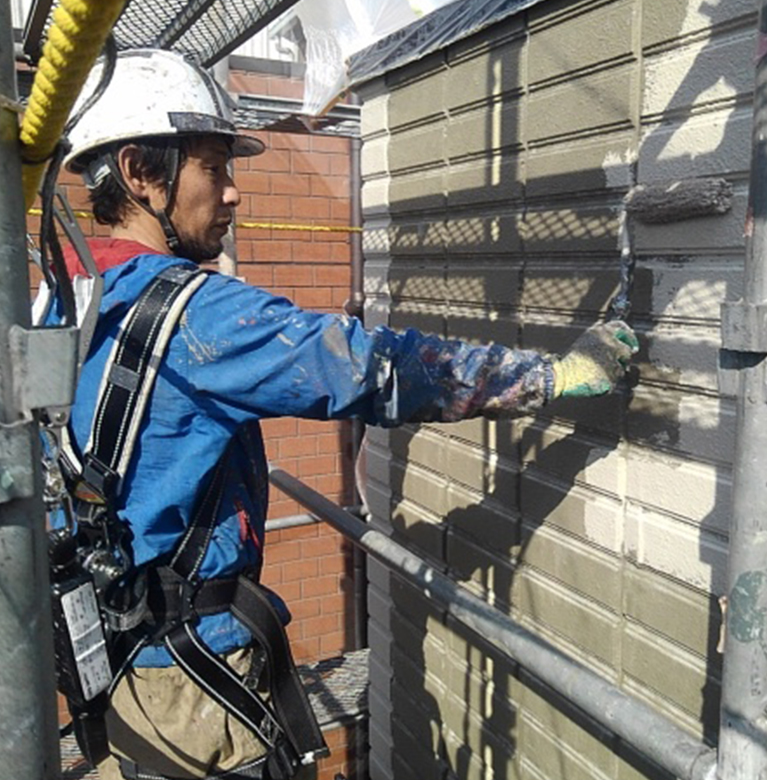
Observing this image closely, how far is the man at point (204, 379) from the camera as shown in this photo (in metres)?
1.90

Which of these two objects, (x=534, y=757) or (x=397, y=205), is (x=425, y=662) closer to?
(x=534, y=757)

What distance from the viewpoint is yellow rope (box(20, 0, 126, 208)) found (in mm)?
992

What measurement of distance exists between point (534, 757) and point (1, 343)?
2.12 m

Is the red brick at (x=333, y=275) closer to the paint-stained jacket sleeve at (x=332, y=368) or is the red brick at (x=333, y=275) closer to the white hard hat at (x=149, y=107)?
the white hard hat at (x=149, y=107)

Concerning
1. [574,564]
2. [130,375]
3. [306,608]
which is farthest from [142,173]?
[306,608]

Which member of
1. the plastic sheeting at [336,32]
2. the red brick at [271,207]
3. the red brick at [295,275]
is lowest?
the red brick at [295,275]

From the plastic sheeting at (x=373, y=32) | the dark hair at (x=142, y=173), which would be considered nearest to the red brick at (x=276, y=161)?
the plastic sheeting at (x=373, y=32)

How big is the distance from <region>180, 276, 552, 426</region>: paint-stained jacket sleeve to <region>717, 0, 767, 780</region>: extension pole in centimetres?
56

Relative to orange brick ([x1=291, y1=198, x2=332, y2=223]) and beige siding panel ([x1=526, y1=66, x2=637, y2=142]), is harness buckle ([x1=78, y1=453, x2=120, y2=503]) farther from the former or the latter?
orange brick ([x1=291, y1=198, x2=332, y2=223])

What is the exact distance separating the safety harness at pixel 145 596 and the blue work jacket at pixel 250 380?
0.04 metres

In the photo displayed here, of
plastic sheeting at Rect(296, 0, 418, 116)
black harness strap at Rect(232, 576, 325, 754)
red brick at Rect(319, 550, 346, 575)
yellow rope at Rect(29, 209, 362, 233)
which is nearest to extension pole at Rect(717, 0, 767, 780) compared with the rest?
black harness strap at Rect(232, 576, 325, 754)

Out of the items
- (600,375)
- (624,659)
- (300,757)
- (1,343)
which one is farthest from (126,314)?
(624,659)

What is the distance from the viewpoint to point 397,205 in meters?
3.17

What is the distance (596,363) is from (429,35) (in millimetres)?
1418
